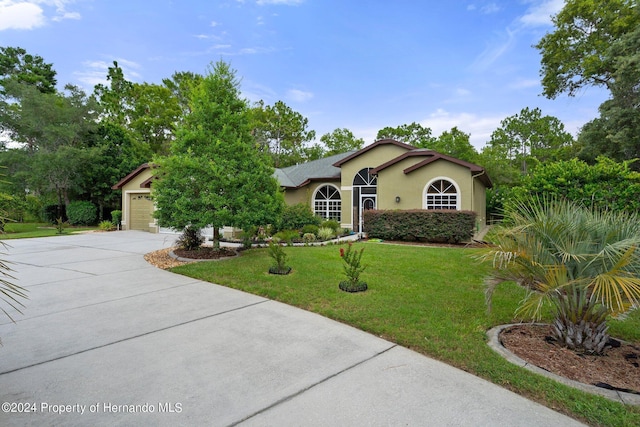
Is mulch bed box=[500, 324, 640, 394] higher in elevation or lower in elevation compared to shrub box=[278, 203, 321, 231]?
lower

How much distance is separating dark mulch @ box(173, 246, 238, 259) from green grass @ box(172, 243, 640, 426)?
875 millimetres

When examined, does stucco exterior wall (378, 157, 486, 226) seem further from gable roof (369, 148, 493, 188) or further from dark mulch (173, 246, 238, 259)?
dark mulch (173, 246, 238, 259)

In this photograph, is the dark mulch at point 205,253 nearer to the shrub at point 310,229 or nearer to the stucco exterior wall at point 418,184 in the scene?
the shrub at point 310,229

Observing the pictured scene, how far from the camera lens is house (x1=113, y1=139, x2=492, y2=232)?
14586 millimetres

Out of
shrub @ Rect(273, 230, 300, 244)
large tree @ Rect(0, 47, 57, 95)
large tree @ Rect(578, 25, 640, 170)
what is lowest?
shrub @ Rect(273, 230, 300, 244)

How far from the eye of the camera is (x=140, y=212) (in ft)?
62.8

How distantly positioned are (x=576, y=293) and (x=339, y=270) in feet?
15.5

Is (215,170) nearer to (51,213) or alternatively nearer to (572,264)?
(572,264)

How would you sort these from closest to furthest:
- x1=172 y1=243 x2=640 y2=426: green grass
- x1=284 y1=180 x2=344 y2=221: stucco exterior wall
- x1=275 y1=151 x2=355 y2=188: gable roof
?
x1=172 y1=243 x2=640 y2=426: green grass, x1=275 y1=151 x2=355 y2=188: gable roof, x1=284 y1=180 x2=344 y2=221: stucco exterior wall

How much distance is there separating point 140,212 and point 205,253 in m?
11.9

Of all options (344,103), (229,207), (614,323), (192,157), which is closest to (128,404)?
(614,323)

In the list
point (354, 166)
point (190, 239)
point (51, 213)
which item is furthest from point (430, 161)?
point (51, 213)

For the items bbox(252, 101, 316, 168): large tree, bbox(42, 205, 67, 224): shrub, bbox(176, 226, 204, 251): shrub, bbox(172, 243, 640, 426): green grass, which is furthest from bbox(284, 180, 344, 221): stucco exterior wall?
bbox(42, 205, 67, 224): shrub

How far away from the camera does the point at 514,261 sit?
3.69m
